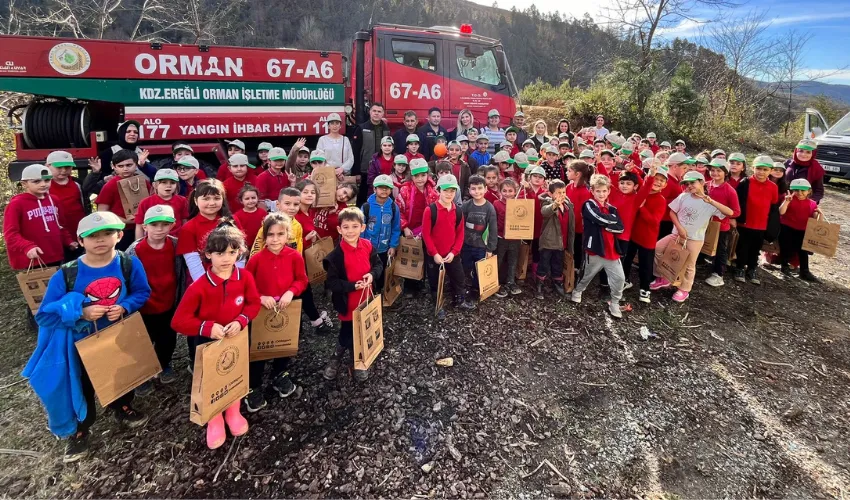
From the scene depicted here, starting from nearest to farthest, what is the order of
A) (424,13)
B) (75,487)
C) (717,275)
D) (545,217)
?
1. (75,487)
2. (545,217)
3. (717,275)
4. (424,13)

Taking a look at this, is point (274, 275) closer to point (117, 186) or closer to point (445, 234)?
point (445, 234)

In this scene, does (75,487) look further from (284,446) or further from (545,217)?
(545,217)

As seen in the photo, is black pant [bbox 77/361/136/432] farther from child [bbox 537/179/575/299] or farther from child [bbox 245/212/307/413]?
child [bbox 537/179/575/299]

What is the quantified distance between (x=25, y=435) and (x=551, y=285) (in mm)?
4923

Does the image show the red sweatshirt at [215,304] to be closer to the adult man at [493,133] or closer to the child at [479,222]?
the child at [479,222]

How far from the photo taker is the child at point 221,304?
2.42m

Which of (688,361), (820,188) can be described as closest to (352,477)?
(688,361)

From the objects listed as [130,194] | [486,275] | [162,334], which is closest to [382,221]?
[486,275]

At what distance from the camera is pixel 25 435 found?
2691 mm

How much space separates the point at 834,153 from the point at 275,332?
48.9 feet

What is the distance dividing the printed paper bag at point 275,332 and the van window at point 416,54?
18.7 feet

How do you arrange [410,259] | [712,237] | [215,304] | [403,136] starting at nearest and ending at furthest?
[215,304] < [410,259] < [712,237] < [403,136]

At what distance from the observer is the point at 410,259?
4254mm

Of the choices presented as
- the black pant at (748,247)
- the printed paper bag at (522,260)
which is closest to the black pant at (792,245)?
the black pant at (748,247)
